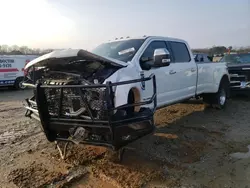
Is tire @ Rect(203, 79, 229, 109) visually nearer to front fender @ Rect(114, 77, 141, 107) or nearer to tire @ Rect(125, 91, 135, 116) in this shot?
tire @ Rect(125, 91, 135, 116)

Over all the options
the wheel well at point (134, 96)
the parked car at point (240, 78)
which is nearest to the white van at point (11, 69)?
the parked car at point (240, 78)

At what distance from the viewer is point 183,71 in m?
6.17

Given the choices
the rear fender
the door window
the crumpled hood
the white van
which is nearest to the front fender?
the crumpled hood

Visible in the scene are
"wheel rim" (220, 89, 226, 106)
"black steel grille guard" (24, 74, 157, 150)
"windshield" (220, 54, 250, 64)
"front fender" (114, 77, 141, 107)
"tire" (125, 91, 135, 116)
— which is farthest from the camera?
"windshield" (220, 54, 250, 64)

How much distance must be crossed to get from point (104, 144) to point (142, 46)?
7.27ft

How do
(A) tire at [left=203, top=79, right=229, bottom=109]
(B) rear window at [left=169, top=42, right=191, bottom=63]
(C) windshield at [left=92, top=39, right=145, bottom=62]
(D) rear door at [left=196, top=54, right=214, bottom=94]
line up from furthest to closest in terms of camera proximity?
(A) tire at [left=203, top=79, right=229, bottom=109]
(D) rear door at [left=196, top=54, right=214, bottom=94]
(B) rear window at [left=169, top=42, right=191, bottom=63]
(C) windshield at [left=92, top=39, right=145, bottom=62]

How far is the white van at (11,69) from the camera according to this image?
16.8m

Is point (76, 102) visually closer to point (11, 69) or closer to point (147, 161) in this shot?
point (147, 161)

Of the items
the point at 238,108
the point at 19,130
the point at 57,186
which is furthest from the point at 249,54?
the point at 57,186

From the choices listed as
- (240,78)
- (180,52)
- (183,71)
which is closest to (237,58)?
(240,78)

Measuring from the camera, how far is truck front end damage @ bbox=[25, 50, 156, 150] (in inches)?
137

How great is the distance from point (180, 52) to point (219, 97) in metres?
2.63

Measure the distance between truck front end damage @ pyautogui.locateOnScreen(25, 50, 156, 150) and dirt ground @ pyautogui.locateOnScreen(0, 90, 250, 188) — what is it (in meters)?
0.52

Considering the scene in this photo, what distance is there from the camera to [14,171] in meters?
4.03
